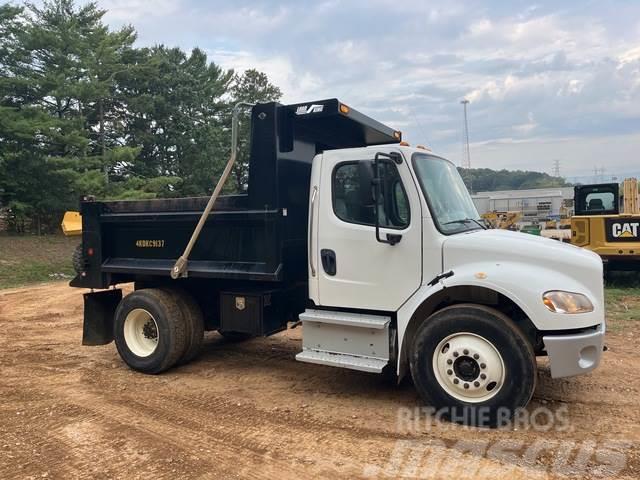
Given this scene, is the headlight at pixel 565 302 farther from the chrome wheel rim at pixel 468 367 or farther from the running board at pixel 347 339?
the running board at pixel 347 339

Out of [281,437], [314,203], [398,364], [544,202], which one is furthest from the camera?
[544,202]

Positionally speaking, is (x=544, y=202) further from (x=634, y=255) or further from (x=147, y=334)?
(x=147, y=334)

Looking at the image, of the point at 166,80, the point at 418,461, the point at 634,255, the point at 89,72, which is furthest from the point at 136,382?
the point at 166,80

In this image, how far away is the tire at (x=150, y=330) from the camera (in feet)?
20.5

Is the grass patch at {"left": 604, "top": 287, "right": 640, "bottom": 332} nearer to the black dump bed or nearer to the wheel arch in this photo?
the wheel arch

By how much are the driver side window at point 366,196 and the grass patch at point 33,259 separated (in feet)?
47.6

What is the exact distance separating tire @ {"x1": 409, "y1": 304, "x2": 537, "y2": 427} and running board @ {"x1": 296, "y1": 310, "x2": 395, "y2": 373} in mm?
341

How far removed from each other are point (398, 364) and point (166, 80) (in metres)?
33.5

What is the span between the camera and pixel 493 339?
454cm

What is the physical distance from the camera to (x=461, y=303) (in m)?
4.98

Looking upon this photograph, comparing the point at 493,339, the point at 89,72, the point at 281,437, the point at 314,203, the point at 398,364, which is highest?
the point at 89,72

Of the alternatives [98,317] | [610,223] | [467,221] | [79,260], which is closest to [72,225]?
[79,260]

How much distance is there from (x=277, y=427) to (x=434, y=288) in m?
1.83

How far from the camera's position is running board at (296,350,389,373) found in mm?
5016
